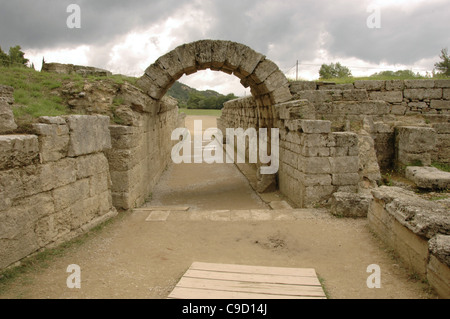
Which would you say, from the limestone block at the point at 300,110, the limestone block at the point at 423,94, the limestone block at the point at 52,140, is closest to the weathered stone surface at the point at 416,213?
the limestone block at the point at 300,110

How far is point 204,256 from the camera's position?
459 centimetres

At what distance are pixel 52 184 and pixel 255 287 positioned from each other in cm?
318

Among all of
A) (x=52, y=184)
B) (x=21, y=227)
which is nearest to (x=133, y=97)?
(x=52, y=184)

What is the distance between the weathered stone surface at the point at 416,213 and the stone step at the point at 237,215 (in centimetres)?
151

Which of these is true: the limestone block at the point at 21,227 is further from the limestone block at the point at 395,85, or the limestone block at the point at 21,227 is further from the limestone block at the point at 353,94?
the limestone block at the point at 395,85

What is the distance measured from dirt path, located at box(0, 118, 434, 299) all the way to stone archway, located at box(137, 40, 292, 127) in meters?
3.44

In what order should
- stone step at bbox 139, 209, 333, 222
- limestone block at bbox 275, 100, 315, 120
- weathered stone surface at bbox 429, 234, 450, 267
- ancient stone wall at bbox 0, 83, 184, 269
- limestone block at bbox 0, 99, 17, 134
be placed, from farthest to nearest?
limestone block at bbox 275, 100, 315, 120
stone step at bbox 139, 209, 333, 222
limestone block at bbox 0, 99, 17, 134
ancient stone wall at bbox 0, 83, 184, 269
weathered stone surface at bbox 429, 234, 450, 267

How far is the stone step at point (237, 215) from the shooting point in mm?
6164

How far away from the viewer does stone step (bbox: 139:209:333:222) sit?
616cm

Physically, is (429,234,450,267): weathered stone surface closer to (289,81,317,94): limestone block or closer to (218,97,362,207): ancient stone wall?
(218,97,362,207): ancient stone wall

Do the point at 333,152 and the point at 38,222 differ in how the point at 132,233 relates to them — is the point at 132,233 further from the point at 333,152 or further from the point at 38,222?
the point at 333,152

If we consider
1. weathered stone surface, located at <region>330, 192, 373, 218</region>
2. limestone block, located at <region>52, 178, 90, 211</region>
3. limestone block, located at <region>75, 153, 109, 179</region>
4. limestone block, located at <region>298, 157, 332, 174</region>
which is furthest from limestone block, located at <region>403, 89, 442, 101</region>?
limestone block, located at <region>52, 178, 90, 211</region>

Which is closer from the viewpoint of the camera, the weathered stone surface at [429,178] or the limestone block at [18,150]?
the limestone block at [18,150]
